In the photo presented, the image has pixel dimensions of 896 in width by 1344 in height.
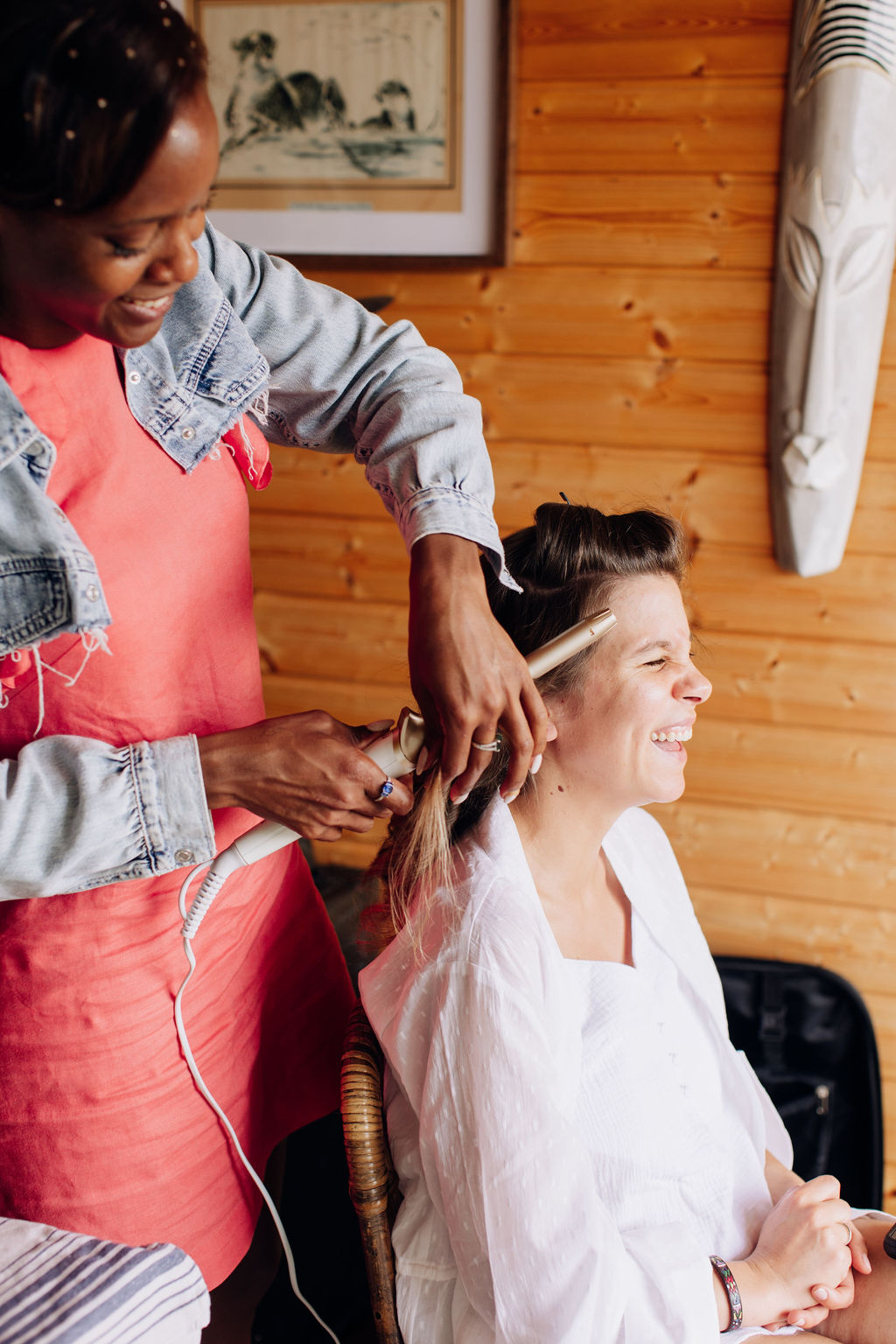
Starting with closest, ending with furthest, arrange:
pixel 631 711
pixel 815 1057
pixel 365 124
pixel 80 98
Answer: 1. pixel 80 98
2. pixel 631 711
3. pixel 365 124
4. pixel 815 1057

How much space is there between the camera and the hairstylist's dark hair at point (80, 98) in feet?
1.87

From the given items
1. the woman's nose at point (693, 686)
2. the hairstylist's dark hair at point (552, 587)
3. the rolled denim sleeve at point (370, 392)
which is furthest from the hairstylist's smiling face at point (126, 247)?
the woman's nose at point (693, 686)

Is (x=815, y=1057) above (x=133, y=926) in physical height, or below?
below

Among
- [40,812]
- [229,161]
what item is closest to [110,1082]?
[40,812]

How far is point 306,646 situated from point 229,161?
0.95 metres

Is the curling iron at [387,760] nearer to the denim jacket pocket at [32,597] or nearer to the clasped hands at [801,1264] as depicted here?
the denim jacket pocket at [32,597]

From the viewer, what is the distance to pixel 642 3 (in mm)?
1727

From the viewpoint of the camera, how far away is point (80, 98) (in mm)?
576

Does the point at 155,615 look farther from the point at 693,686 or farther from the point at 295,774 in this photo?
the point at 693,686

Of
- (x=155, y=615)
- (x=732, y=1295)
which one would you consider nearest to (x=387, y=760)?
(x=155, y=615)

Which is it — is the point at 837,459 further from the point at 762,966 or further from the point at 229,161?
the point at 229,161

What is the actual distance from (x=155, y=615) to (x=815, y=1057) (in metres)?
1.67

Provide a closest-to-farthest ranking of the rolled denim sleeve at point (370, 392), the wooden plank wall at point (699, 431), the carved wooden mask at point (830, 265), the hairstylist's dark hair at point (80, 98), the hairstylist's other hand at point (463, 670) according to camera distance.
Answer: the hairstylist's dark hair at point (80, 98)
the hairstylist's other hand at point (463, 670)
the rolled denim sleeve at point (370, 392)
the carved wooden mask at point (830, 265)
the wooden plank wall at point (699, 431)

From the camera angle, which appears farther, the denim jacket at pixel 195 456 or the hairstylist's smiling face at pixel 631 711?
the hairstylist's smiling face at pixel 631 711
